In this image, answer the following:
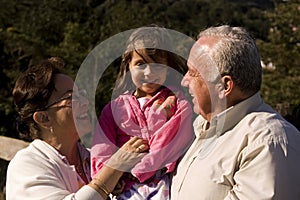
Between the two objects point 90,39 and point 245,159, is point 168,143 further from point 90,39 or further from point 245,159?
point 90,39

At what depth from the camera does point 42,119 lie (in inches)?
103

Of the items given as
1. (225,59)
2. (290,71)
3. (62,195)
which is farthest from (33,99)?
(290,71)

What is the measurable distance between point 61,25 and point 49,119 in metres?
11.1

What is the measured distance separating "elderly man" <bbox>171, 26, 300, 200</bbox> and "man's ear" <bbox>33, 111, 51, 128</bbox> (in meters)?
0.62

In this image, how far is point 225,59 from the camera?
2145 millimetres

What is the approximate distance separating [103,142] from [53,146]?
22cm

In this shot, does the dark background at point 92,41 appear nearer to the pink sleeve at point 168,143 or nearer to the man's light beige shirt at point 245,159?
the pink sleeve at point 168,143

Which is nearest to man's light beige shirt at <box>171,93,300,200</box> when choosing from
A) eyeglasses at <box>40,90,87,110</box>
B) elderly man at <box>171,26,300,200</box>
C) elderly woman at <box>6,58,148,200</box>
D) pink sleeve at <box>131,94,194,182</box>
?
elderly man at <box>171,26,300,200</box>

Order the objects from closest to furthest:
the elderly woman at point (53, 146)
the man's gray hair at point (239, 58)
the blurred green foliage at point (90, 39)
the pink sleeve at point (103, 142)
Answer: the man's gray hair at point (239, 58), the elderly woman at point (53, 146), the pink sleeve at point (103, 142), the blurred green foliage at point (90, 39)

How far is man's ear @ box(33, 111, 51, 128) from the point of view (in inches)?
102

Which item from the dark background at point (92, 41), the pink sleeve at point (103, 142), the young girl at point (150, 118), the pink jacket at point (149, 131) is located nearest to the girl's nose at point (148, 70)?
the young girl at point (150, 118)

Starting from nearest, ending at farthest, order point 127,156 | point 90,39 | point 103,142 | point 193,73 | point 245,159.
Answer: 1. point 245,159
2. point 193,73
3. point 127,156
4. point 103,142
5. point 90,39

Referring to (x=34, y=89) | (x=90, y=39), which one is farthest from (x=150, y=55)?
(x=90, y=39)

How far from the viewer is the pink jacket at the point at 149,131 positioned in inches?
99.3
